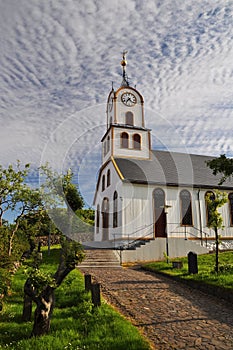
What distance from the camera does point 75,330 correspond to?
657cm

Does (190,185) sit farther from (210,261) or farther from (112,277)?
(112,277)

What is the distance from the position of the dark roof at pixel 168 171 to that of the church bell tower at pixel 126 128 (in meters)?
1.07

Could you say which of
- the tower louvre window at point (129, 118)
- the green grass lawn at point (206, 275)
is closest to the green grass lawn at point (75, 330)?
the green grass lawn at point (206, 275)

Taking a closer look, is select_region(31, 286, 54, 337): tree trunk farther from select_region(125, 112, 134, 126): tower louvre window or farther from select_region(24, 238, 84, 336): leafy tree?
select_region(125, 112, 134, 126): tower louvre window

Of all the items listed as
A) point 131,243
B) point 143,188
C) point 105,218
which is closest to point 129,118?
point 143,188

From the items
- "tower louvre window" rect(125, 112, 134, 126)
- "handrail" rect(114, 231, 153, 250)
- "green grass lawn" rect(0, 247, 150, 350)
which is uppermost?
"tower louvre window" rect(125, 112, 134, 126)

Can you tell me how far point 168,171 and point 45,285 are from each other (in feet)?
63.6

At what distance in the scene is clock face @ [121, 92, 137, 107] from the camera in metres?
28.2

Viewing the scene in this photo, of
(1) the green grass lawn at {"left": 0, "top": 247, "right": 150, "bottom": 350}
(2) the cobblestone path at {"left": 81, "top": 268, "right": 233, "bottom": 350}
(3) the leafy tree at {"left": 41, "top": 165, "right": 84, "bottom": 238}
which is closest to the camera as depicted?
(1) the green grass lawn at {"left": 0, "top": 247, "right": 150, "bottom": 350}

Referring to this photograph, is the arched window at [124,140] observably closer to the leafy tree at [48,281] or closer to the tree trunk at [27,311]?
the leafy tree at [48,281]

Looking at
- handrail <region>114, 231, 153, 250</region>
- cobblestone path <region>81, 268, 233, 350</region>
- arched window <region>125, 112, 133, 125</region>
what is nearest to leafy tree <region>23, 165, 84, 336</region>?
cobblestone path <region>81, 268, 233, 350</region>

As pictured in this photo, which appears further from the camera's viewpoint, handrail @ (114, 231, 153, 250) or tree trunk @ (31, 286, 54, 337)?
handrail @ (114, 231, 153, 250)

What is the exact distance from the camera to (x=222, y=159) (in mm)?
12781

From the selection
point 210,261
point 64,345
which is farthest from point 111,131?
point 64,345
